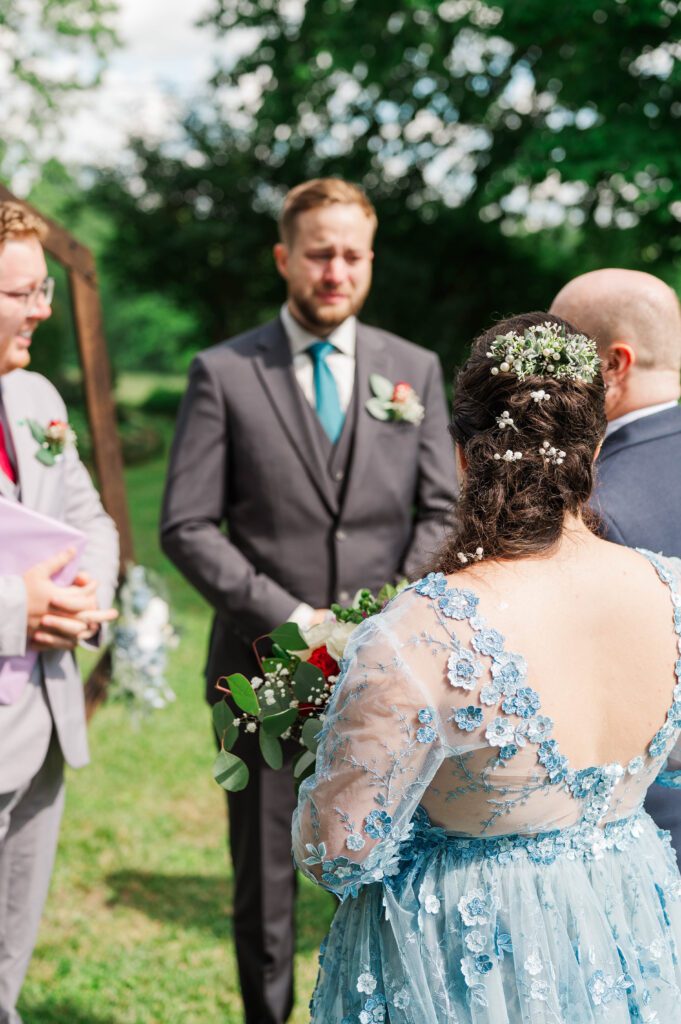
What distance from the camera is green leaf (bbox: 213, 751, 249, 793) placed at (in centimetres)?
230

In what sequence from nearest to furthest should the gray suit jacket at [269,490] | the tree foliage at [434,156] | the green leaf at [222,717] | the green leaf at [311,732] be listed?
the green leaf at [311,732] < the green leaf at [222,717] < the gray suit jacket at [269,490] < the tree foliage at [434,156]

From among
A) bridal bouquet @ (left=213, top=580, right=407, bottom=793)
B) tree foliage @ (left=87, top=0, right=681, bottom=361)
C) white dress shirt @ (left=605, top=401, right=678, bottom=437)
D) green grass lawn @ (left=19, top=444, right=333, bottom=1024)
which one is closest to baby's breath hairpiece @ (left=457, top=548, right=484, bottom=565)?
bridal bouquet @ (left=213, top=580, right=407, bottom=793)

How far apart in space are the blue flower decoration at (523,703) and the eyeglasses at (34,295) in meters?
1.93

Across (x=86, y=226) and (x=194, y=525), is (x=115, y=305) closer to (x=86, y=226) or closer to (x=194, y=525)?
(x=86, y=226)

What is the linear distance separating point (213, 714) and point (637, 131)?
9.54 metres

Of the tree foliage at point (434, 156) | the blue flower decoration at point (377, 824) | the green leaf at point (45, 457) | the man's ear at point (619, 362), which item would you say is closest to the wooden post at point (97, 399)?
the green leaf at point (45, 457)

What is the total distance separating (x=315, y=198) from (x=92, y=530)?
1.42 m

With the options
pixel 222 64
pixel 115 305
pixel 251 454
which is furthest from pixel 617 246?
pixel 115 305

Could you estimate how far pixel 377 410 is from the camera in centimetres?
371

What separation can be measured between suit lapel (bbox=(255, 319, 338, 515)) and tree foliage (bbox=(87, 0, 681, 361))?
24.5 feet

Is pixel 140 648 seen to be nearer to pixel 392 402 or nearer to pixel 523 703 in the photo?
pixel 392 402

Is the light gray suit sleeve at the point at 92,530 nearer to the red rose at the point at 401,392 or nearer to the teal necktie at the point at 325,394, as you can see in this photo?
the teal necktie at the point at 325,394

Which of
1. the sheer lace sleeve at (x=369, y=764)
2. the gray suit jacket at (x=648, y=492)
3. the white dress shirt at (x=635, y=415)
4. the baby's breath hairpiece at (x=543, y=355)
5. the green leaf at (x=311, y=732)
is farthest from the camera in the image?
the white dress shirt at (x=635, y=415)

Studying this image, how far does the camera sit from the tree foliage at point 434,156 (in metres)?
10.6
